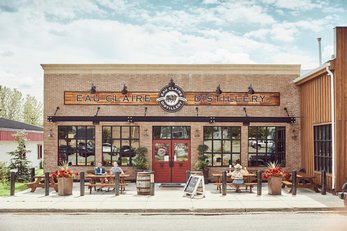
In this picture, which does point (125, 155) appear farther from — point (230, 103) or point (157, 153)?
point (230, 103)

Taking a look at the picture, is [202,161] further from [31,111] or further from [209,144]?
[31,111]

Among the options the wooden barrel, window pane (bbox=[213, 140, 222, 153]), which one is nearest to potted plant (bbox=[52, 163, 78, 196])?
the wooden barrel

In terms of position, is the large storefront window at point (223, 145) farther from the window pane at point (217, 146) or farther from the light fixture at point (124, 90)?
the light fixture at point (124, 90)

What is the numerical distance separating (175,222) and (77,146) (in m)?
11.9

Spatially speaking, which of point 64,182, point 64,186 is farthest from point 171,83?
point 64,186

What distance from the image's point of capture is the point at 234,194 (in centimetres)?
1991

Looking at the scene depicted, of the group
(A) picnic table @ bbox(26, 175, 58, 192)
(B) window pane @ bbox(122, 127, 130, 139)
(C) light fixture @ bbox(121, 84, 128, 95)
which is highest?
(C) light fixture @ bbox(121, 84, 128, 95)

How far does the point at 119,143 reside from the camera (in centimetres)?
2470

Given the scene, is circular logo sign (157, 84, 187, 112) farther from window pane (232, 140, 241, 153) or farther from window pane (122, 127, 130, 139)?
window pane (232, 140, 241, 153)

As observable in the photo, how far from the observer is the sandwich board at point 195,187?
741 inches

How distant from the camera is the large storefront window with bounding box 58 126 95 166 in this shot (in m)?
24.7

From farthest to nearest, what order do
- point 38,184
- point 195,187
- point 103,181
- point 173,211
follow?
1. point 103,181
2. point 38,184
3. point 195,187
4. point 173,211

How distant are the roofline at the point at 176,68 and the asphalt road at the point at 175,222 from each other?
418 inches

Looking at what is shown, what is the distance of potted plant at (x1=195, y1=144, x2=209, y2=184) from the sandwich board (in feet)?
14.5
